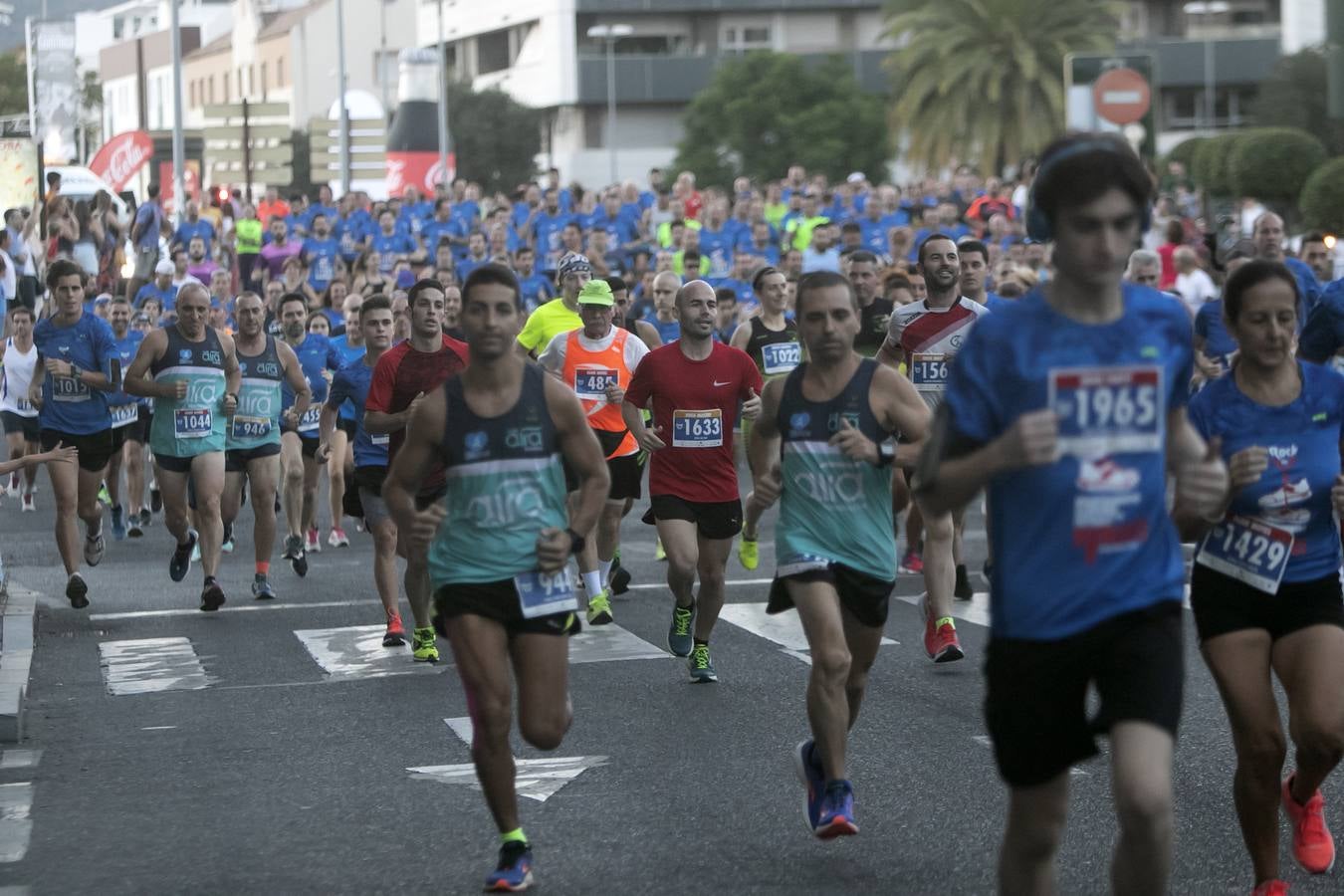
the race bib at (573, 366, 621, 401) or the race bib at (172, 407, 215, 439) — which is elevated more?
the race bib at (573, 366, 621, 401)

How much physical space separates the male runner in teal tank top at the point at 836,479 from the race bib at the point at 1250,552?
1.39 meters

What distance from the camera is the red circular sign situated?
75.7 ft

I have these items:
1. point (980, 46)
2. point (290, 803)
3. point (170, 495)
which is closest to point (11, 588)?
point (170, 495)

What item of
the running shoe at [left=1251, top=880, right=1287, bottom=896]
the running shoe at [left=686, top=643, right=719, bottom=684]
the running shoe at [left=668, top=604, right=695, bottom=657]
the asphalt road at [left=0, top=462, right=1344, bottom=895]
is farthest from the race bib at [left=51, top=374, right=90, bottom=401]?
the running shoe at [left=1251, top=880, right=1287, bottom=896]

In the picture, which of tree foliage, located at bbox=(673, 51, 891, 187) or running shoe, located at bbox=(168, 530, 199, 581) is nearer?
running shoe, located at bbox=(168, 530, 199, 581)

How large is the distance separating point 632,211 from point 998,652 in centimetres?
2620

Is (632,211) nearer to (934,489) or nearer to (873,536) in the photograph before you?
(873,536)

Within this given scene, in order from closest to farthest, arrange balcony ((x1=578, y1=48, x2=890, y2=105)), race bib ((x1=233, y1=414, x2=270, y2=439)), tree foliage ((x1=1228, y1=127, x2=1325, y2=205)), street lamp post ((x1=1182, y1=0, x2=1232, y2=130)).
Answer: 1. race bib ((x1=233, y1=414, x2=270, y2=439))
2. tree foliage ((x1=1228, y1=127, x2=1325, y2=205))
3. street lamp post ((x1=1182, y1=0, x2=1232, y2=130))
4. balcony ((x1=578, y1=48, x2=890, y2=105))

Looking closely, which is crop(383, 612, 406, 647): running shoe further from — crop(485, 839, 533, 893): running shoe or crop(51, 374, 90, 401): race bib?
crop(485, 839, 533, 893): running shoe

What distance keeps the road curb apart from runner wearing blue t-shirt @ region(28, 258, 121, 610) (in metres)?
0.67

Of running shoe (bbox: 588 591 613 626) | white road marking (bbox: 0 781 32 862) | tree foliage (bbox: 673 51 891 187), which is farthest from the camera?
tree foliage (bbox: 673 51 891 187)

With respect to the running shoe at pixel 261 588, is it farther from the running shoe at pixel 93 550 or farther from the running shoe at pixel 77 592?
the running shoe at pixel 93 550

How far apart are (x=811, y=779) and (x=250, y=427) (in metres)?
8.06

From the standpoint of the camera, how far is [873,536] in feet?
25.1
